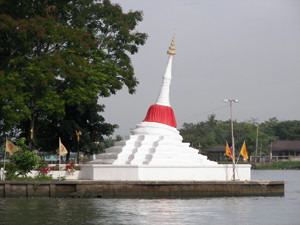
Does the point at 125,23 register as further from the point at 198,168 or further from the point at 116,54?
the point at 198,168

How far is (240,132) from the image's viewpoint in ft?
415

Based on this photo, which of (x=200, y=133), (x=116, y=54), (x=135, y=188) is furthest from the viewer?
(x=200, y=133)

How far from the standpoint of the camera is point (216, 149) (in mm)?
124812

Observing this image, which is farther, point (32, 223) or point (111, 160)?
point (111, 160)

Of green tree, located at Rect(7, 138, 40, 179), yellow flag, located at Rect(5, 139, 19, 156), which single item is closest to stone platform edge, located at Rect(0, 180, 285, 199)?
green tree, located at Rect(7, 138, 40, 179)

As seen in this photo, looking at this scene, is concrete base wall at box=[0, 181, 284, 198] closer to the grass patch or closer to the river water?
the river water

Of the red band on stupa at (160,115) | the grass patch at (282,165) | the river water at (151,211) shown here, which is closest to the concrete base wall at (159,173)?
the river water at (151,211)

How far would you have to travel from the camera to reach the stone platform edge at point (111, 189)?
3841cm

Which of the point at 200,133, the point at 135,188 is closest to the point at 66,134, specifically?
the point at 135,188

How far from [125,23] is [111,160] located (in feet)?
43.8

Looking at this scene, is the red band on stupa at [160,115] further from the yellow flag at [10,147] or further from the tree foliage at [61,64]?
the yellow flag at [10,147]

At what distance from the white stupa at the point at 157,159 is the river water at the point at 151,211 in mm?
3112

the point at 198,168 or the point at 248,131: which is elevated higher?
the point at 248,131

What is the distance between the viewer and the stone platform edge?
3841cm
